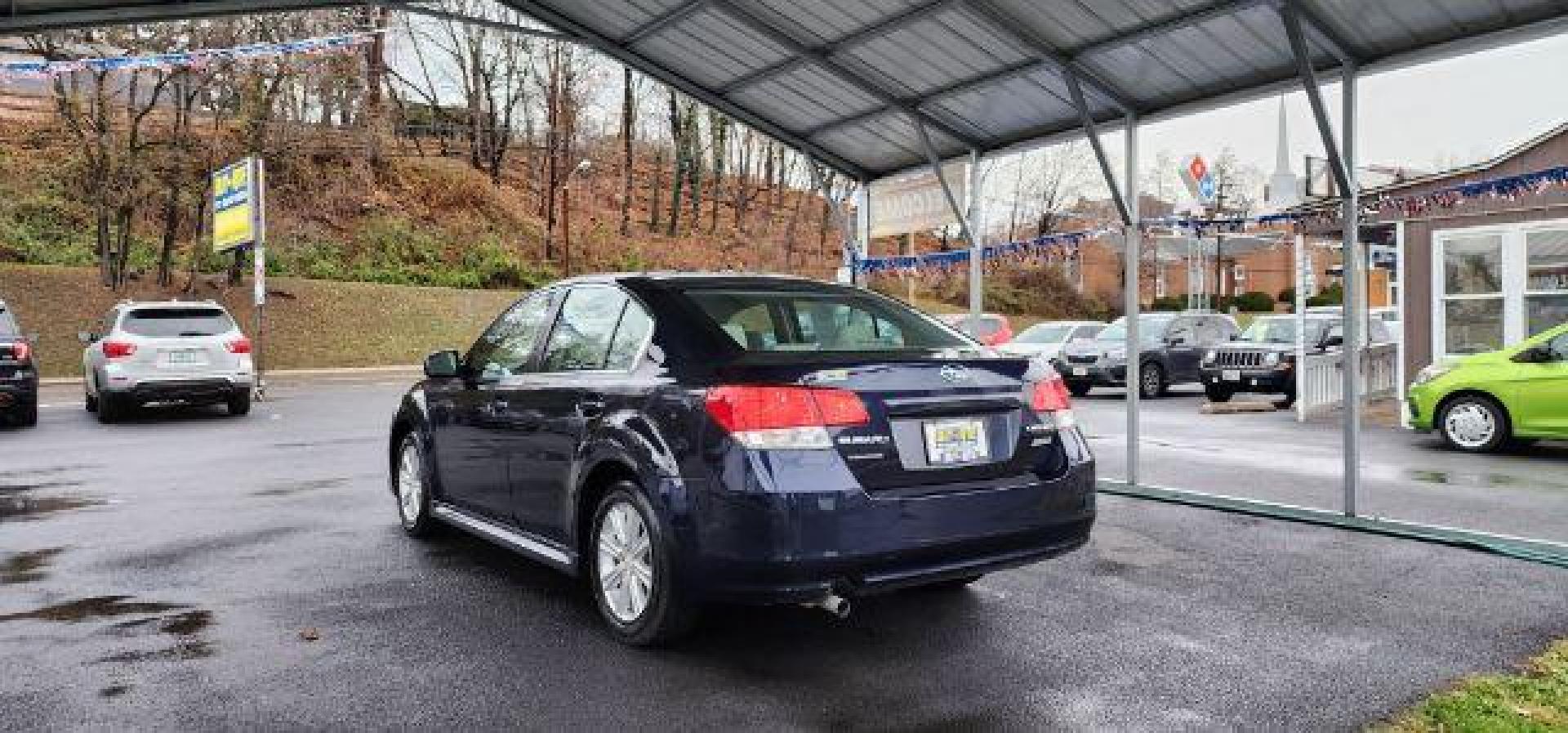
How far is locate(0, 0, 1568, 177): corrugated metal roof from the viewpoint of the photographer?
263 inches

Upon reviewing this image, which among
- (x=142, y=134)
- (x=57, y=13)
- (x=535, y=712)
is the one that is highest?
(x=142, y=134)

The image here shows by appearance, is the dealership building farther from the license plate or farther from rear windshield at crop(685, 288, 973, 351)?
the license plate

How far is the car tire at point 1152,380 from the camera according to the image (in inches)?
778

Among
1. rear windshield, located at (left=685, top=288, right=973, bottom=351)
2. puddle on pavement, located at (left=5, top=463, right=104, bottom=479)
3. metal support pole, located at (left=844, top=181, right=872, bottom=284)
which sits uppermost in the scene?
metal support pole, located at (left=844, top=181, right=872, bottom=284)

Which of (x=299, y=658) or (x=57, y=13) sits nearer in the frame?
(x=299, y=658)

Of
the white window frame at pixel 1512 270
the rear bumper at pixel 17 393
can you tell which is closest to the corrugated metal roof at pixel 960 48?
the rear bumper at pixel 17 393

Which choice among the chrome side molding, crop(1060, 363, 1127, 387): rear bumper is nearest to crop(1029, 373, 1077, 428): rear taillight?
the chrome side molding

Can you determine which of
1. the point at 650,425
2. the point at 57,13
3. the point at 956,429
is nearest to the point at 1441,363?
the point at 956,429

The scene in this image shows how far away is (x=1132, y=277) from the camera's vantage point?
27.8ft

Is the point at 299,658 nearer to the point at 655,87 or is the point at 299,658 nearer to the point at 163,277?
the point at 163,277

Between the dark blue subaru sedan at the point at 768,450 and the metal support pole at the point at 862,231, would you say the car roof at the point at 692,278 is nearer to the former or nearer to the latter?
the dark blue subaru sedan at the point at 768,450

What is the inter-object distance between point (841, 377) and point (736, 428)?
0.44 m

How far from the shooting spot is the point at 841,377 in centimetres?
400

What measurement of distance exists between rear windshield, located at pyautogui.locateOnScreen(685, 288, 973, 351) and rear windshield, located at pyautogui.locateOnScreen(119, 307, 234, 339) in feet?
41.4
